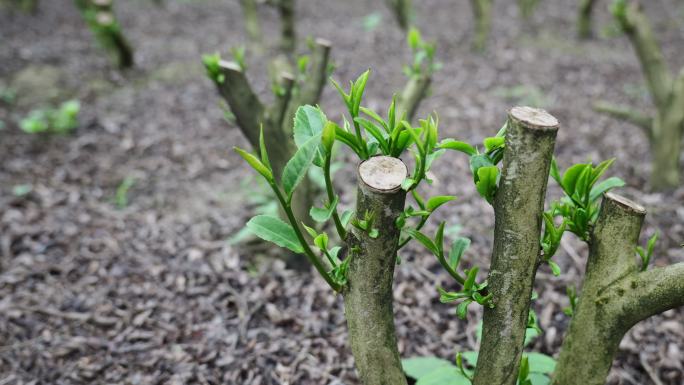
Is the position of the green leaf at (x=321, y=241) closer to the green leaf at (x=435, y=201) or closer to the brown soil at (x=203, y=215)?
the green leaf at (x=435, y=201)

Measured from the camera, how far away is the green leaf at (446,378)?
147cm

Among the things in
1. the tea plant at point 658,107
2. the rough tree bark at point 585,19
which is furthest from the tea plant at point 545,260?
the rough tree bark at point 585,19

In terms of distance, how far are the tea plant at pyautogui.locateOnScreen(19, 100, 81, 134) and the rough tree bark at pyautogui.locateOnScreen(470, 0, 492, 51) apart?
14.1 feet

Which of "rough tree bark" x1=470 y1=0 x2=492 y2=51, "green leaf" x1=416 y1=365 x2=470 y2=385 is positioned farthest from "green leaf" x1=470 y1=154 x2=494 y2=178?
"rough tree bark" x1=470 y1=0 x2=492 y2=51

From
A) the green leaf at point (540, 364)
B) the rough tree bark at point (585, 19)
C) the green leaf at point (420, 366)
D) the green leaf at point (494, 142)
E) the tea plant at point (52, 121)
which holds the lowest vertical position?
the tea plant at point (52, 121)

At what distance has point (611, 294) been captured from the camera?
4.37ft

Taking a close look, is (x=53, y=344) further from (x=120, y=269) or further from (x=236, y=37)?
(x=236, y=37)

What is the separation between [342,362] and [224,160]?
7.54 ft

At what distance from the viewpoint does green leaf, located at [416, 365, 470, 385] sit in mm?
1468

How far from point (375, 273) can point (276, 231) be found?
0.27 m

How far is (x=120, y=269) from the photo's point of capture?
267 cm

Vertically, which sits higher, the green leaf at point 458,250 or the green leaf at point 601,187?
the green leaf at point 601,187

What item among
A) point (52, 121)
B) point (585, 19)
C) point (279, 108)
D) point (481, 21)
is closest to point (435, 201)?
point (279, 108)

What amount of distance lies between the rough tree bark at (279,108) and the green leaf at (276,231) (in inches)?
42.6
